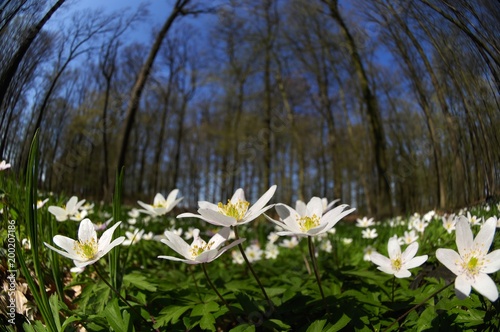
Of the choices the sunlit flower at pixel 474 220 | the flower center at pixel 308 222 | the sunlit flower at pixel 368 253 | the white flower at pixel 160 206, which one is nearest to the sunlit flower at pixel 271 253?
the sunlit flower at pixel 368 253

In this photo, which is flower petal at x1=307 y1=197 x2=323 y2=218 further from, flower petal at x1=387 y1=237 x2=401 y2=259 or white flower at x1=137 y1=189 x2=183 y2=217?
white flower at x1=137 y1=189 x2=183 y2=217

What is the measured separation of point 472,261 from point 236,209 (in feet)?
1.93

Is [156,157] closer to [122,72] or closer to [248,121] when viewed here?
[122,72]

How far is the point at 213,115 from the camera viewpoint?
446 cm

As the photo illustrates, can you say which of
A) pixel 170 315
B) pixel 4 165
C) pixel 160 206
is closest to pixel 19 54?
pixel 4 165

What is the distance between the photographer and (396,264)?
3.25 feet

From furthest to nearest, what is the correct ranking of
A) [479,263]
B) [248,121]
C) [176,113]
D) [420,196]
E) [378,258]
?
[248,121] < [176,113] < [420,196] < [378,258] < [479,263]

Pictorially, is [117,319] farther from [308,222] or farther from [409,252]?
[409,252]

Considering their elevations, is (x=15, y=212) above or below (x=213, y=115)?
below

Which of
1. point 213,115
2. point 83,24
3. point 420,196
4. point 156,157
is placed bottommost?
point 420,196

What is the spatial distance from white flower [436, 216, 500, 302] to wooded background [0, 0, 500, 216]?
0.47 meters

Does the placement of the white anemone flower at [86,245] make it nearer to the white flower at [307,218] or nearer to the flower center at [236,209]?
the flower center at [236,209]

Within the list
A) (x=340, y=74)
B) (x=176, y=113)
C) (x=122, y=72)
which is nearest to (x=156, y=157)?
(x=176, y=113)

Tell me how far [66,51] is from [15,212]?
73 centimetres
